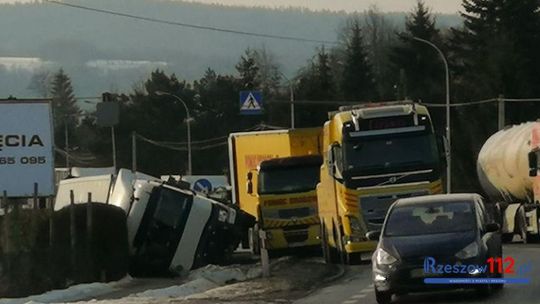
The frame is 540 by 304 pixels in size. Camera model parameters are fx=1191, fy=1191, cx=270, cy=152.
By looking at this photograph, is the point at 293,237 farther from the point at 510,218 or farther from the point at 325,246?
the point at 510,218

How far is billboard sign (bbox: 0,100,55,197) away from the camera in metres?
33.8

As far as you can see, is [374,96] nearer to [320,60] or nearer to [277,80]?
[320,60]

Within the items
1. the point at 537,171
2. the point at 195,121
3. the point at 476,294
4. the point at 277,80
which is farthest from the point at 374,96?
the point at 476,294

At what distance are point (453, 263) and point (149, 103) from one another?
88.6 m

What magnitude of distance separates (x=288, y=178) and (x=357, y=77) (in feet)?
253

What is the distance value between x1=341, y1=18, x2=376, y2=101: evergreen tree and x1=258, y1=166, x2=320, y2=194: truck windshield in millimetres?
73629

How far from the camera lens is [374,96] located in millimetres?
108000

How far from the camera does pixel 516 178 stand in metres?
38.6

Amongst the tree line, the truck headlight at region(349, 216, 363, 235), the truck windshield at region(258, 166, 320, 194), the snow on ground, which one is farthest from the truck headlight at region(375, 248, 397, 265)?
the tree line

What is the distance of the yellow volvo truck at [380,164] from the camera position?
89.7ft

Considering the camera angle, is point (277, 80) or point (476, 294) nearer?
point (476, 294)

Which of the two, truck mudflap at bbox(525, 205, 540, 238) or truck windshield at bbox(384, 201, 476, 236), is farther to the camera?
truck mudflap at bbox(525, 205, 540, 238)

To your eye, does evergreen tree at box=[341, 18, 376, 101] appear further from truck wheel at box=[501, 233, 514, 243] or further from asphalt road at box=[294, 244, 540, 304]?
asphalt road at box=[294, 244, 540, 304]

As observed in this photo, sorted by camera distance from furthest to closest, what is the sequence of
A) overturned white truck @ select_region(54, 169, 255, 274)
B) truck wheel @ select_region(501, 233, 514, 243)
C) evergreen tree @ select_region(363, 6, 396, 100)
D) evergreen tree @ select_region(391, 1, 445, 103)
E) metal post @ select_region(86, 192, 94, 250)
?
evergreen tree @ select_region(363, 6, 396, 100)
evergreen tree @ select_region(391, 1, 445, 103)
truck wheel @ select_region(501, 233, 514, 243)
overturned white truck @ select_region(54, 169, 255, 274)
metal post @ select_region(86, 192, 94, 250)
